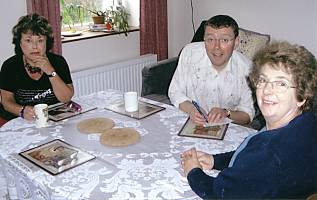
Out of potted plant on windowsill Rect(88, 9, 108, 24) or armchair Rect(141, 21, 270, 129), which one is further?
potted plant on windowsill Rect(88, 9, 108, 24)

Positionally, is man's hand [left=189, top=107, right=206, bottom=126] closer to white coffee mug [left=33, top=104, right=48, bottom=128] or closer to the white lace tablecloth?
the white lace tablecloth

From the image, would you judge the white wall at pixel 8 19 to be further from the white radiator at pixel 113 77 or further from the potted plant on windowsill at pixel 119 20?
the potted plant on windowsill at pixel 119 20

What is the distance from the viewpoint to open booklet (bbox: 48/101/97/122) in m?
1.75

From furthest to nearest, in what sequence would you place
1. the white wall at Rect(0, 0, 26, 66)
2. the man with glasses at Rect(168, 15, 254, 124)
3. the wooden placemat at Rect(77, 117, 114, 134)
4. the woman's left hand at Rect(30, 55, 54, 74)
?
the white wall at Rect(0, 0, 26, 66) < the woman's left hand at Rect(30, 55, 54, 74) < the man with glasses at Rect(168, 15, 254, 124) < the wooden placemat at Rect(77, 117, 114, 134)

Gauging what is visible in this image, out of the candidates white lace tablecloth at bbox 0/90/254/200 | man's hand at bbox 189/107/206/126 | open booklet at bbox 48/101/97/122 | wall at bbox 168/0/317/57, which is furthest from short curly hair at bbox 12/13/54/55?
wall at bbox 168/0/317/57

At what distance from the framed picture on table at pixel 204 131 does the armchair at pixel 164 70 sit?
116 centimetres

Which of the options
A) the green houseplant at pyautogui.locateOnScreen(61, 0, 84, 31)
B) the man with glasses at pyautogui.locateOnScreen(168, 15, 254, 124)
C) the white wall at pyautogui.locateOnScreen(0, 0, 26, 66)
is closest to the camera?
the man with glasses at pyautogui.locateOnScreen(168, 15, 254, 124)

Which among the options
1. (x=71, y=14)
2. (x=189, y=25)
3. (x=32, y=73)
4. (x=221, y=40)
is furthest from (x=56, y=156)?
(x=189, y=25)

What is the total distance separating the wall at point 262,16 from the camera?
280 cm

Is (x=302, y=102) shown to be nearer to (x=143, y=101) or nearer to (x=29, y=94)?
(x=143, y=101)


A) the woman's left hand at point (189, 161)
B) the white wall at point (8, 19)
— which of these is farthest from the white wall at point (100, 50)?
the woman's left hand at point (189, 161)

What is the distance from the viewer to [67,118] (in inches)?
68.4

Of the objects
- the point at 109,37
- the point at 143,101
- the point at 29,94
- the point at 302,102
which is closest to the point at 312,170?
the point at 302,102

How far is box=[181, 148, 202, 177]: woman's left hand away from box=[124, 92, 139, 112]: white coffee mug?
55cm
